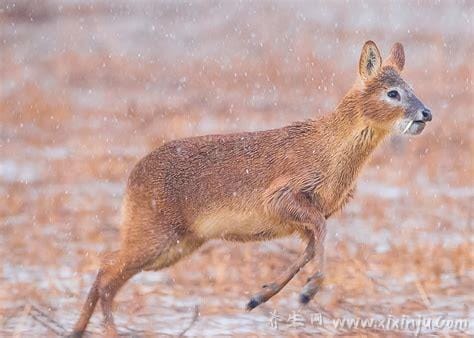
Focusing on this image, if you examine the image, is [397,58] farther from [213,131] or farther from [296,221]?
[213,131]

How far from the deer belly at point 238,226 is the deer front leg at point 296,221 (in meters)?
0.13

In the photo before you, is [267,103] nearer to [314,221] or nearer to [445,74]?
[445,74]

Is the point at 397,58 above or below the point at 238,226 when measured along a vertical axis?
above

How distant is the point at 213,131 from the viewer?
16.8 m

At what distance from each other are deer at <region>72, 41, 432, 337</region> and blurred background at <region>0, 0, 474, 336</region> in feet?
2.17

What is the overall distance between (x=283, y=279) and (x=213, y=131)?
8.53 metres

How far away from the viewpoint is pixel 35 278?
10.9m

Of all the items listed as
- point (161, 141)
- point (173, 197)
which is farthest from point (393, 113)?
point (161, 141)

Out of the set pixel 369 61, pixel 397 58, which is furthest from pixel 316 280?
pixel 397 58

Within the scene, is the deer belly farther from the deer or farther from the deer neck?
the deer neck

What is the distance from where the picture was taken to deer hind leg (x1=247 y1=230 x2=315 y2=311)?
8312 millimetres

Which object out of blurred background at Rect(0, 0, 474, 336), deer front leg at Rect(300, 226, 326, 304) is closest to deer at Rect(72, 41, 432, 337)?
deer front leg at Rect(300, 226, 326, 304)

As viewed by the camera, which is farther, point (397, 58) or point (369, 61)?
point (397, 58)

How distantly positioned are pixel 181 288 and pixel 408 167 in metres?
5.11
